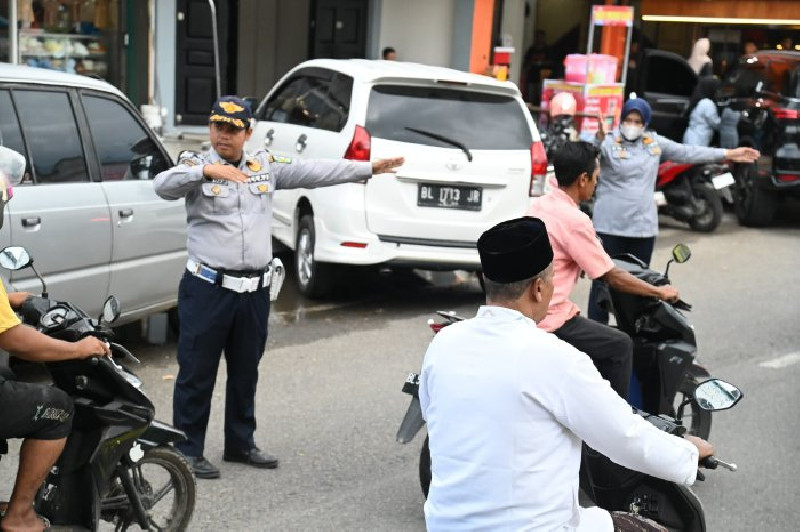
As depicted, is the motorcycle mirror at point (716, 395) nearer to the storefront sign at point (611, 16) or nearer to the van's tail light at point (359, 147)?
the van's tail light at point (359, 147)

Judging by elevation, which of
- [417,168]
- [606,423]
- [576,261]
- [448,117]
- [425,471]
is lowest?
[425,471]

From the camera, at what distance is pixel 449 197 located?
9344 mm

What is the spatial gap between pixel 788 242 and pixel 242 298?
930 cm

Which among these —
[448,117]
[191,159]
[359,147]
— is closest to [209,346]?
[191,159]

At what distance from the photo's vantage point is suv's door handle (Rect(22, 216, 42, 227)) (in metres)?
6.50

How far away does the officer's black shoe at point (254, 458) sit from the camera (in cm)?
616

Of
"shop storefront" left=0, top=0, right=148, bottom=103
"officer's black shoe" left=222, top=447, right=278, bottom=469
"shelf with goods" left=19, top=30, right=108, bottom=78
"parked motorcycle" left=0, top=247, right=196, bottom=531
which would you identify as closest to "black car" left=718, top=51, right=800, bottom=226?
"shop storefront" left=0, top=0, right=148, bottom=103

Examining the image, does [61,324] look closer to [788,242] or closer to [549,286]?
[549,286]

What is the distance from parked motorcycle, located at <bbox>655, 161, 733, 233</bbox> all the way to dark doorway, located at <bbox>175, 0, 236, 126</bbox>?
642 centimetres

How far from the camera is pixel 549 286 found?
3219 millimetres

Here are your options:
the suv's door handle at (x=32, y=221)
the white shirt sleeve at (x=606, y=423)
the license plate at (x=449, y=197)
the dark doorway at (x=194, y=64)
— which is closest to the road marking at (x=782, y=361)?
the license plate at (x=449, y=197)

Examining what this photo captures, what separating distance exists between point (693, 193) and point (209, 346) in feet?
30.3

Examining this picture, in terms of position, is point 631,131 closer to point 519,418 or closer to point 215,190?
point 215,190

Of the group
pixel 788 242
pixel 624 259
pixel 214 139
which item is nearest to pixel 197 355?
pixel 214 139
